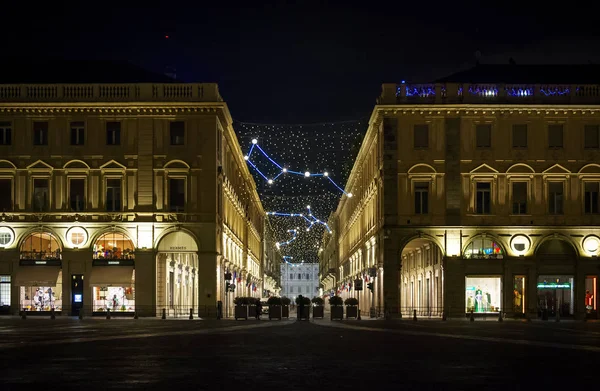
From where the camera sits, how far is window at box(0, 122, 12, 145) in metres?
61.8

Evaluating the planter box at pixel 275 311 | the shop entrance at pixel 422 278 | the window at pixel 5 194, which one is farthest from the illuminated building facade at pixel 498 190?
the window at pixel 5 194

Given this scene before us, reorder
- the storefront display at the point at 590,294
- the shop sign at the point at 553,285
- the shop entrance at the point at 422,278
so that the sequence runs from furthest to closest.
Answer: the shop entrance at the point at 422,278
the shop sign at the point at 553,285
the storefront display at the point at 590,294

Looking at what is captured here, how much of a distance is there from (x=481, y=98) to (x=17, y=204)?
31.3 metres

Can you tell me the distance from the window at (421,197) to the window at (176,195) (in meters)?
15.4

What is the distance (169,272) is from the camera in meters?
64.6

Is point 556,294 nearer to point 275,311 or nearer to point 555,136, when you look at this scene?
point 555,136

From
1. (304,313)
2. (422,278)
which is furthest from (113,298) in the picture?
(422,278)

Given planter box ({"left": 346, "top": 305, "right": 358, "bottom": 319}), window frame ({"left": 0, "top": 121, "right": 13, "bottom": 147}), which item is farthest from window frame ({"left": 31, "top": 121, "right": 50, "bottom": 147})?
planter box ({"left": 346, "top": 305, "right": 358, "bottom": 319})

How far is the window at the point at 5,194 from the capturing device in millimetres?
61656

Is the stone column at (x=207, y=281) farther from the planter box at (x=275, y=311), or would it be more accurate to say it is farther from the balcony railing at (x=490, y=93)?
the balcony railing at (x=490, y=93)

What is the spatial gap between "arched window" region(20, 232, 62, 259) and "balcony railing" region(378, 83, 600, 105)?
23.6m
